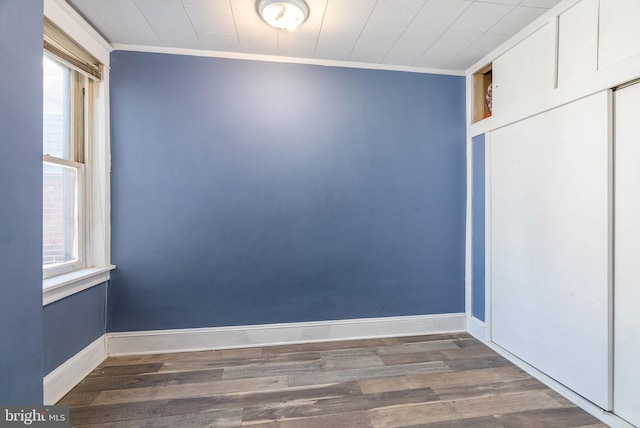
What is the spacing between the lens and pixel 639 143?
1.42 m

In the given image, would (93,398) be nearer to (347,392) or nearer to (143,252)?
(143,252)

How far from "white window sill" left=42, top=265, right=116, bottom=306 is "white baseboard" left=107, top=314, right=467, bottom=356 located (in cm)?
51

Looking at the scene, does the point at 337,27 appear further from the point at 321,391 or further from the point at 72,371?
the point at 72,371

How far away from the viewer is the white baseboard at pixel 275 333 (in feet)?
7.49

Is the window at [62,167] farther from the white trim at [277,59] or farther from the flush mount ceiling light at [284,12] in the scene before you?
the flush mount ceiling light at [284,12]

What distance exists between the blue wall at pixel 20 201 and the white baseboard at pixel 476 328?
2968 mm

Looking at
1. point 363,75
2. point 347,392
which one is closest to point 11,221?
point 347,392

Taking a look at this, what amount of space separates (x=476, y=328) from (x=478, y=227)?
93 centimetres

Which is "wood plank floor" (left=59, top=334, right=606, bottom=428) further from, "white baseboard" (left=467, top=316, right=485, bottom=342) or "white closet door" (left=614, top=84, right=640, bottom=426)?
"white closet door" (left=614, top=84, right=640, bottom=426)

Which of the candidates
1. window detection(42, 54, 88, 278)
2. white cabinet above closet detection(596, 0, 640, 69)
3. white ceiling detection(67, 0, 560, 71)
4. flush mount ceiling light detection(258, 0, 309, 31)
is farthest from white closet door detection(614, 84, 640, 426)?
window detection(42, 54, 88, 278)

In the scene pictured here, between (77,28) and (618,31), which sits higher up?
(77,28)

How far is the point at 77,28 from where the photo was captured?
73.8 inches

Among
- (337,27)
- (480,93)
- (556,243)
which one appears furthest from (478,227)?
(337,27)

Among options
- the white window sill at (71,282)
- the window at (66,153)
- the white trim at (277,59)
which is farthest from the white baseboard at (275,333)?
the white trim at (277,59)
